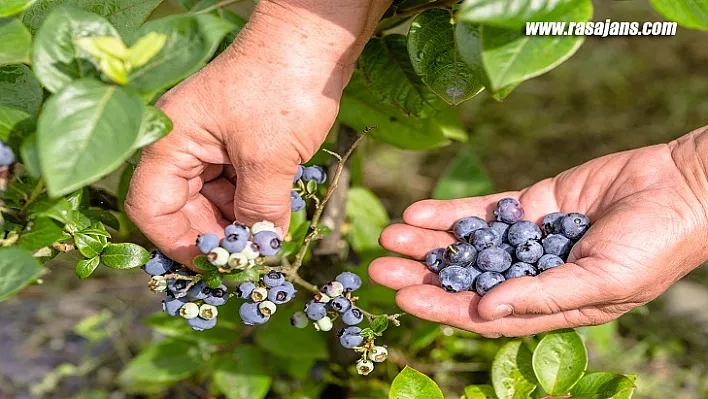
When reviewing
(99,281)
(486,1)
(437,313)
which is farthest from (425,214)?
(99,281)

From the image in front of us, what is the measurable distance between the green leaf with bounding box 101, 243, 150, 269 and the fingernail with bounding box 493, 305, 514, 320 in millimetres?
568

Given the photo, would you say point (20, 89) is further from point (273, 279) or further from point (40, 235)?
point (273, 279)

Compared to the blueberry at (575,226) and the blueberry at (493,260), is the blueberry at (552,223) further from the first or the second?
the blueberry at (493,260)

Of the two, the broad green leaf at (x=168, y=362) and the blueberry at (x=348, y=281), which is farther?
the broad green leaf at (x=168, y=362)

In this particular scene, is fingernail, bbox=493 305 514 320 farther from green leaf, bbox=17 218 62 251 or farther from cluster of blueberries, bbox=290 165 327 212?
green leaf, bbox=17 218 62 251

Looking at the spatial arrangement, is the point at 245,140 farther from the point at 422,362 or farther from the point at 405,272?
the point at 422,362

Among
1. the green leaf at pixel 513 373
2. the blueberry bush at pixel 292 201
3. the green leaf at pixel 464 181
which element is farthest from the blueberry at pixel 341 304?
the green leaf at pixel 464 181

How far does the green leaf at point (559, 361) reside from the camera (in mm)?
1176

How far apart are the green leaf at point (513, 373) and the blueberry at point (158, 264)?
619mm

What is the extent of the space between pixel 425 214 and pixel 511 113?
2110 millimetres

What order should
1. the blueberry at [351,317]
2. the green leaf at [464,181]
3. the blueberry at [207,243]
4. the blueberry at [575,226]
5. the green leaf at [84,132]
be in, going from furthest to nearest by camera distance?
A: the green leaf at [464,181], the blueberry at [575,226], the blueberry at [351,317], the blueberry at [207,243], the green leaf at [84,132]

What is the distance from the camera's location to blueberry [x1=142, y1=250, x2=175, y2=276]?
1093 mm

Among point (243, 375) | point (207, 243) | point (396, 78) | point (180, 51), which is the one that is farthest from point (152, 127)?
point (243, 375)

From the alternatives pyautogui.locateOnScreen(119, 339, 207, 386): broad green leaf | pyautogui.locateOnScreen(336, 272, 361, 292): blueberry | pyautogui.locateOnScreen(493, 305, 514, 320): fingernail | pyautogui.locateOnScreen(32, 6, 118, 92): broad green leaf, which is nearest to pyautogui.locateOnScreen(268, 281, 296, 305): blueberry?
pyautogui.locateOnScreen(336, 272, 361, 292): blueberry
